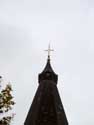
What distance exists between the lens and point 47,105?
5584 cm

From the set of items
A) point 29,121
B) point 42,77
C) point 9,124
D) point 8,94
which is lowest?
point 29,121

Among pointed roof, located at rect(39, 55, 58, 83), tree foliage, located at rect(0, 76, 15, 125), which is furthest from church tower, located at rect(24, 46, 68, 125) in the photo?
tree foliage, located at rect(0, 76, 15, 125)

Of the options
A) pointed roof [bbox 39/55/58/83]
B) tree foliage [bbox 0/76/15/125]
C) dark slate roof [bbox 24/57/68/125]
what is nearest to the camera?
tree foliage [bbox 0/76/15/125]

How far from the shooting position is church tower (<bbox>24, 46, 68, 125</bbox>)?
173 feet

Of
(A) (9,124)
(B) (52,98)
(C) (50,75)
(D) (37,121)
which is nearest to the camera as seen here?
(A) (9,124)

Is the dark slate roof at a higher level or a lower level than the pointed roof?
lower

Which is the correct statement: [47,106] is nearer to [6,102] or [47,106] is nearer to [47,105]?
[47,105]

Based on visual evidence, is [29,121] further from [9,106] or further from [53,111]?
[9,106]

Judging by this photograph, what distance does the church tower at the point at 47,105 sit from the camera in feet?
173

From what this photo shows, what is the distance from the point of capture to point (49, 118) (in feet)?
175

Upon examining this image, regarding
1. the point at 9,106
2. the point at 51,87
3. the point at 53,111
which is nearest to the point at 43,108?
the point at 53,111

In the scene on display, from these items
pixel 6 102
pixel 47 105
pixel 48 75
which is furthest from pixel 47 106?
pixel 6 102

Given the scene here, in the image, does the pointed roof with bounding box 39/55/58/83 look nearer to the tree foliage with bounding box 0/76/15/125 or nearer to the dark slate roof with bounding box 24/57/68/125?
the dark slate roof with bounding box 24/57/68/125

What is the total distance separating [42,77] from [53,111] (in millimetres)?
10306
